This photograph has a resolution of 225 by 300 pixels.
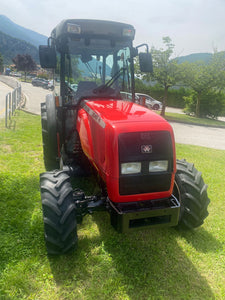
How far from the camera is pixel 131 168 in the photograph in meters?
2.69

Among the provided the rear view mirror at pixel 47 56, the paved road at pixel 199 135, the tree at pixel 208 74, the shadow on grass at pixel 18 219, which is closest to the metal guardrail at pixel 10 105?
the paved road at pixel 199 135

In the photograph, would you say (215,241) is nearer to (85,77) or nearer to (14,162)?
(85,77)

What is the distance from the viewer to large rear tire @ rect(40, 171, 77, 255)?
110 inches

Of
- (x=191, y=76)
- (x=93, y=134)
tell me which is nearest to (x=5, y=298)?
(x=93, y=134)

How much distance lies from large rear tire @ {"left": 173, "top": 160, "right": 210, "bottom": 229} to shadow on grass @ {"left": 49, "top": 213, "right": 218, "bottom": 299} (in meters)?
0.31

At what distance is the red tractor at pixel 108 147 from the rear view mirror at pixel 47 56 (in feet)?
0.05

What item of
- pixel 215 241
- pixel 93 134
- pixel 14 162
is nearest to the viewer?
pixel 93 134

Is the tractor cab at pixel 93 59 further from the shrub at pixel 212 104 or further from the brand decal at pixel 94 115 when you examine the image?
the shrub at pixel 212 104

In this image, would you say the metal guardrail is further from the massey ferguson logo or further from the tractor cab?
the massey ferguson logo

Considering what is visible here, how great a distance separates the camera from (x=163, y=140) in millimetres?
2717

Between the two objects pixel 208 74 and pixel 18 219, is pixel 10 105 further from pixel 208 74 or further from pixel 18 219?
pixel 208 74

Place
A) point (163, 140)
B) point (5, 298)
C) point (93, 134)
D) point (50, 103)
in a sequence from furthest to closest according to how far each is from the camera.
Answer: point (50, 103) → point (93, 134) → point (163, 140) → point (5, 298)

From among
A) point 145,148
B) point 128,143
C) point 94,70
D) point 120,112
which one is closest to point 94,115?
point 120,112

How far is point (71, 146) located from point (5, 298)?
241 cm
